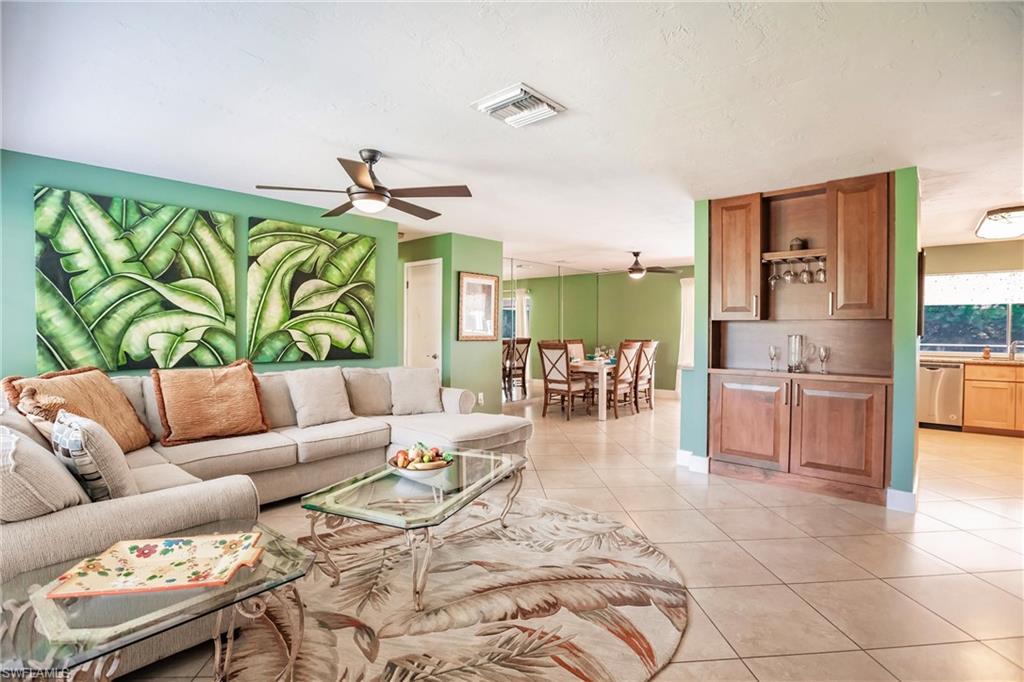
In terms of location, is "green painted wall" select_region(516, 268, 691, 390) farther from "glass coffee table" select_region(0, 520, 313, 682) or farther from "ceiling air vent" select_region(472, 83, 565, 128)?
"glass coffee table" select_region(0, 520, 313, 682)

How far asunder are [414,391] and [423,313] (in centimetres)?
216

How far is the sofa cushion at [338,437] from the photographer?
3.37 metres

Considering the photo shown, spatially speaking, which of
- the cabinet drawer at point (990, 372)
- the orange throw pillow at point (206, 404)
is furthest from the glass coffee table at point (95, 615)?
the cabinet drawer at point (990, 372)

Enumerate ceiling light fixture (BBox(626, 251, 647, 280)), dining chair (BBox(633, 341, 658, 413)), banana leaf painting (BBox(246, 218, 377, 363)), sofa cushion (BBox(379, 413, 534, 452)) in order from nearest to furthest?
sofa cushion (BBox(379, 413, 534, 452))
banana leaf painting (BBox(246, 218, 377, 363))
dining chair (BBox(633, 341, 658, 413))
ceiling light fixture (BBox(626, 251, 647, 280))

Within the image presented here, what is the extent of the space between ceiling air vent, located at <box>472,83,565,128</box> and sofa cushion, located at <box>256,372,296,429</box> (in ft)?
8.59

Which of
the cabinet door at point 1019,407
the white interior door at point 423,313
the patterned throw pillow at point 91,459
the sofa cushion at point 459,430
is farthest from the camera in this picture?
the white interior door at point 423,313

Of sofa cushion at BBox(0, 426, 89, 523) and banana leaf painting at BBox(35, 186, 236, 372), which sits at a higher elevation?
A: banana leaf painting at BBox(35, 186, 236, 372)

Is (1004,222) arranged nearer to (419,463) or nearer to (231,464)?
(419,463)

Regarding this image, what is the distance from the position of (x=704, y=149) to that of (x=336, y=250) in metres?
3.35

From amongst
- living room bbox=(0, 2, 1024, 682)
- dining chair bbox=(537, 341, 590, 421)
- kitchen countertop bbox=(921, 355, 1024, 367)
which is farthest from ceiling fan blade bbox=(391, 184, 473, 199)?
kitchen countertop bbox=(921, 355, 1024, 367)

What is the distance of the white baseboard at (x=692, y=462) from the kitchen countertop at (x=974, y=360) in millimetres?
3936

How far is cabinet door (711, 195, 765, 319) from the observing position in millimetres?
4102

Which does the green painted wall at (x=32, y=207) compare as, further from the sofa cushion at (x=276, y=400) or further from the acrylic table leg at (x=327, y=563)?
the acrylic table leg at (x=327, y=563)

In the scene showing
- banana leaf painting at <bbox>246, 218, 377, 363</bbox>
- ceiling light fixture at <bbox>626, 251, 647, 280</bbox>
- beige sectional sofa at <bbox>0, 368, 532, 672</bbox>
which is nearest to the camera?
beige sectional sofa at <bbox>0, 368, 532, 672</bbox>
